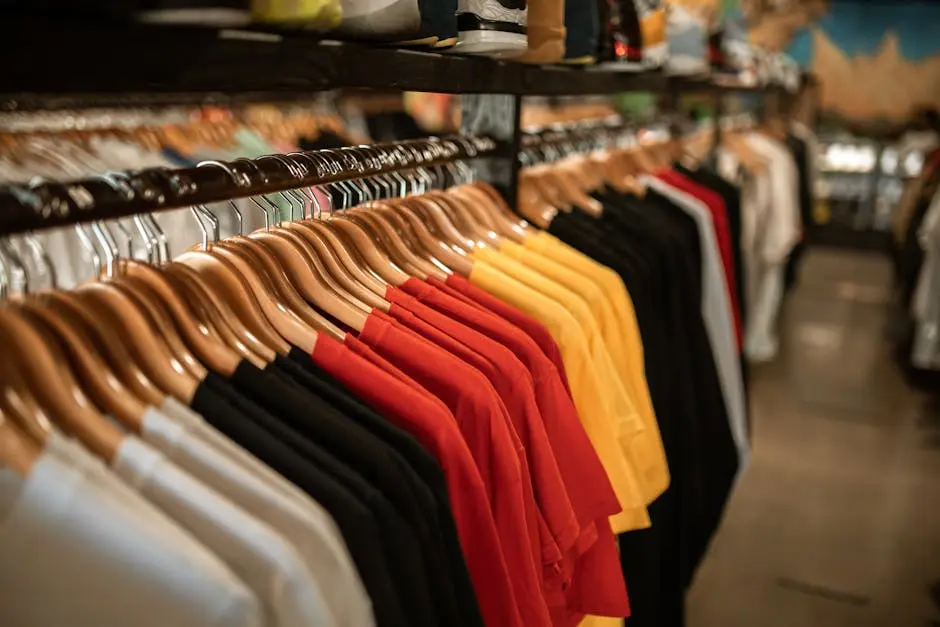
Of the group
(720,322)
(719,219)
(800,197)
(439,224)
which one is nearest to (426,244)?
(439,224)

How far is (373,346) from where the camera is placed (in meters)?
1.07

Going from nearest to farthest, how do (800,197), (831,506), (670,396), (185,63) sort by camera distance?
(185,63)
(670,396)
(831,506)
(800,197)

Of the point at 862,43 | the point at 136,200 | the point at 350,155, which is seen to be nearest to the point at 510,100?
the point at 350,155

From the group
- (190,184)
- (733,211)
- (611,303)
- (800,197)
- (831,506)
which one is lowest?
(831,506)

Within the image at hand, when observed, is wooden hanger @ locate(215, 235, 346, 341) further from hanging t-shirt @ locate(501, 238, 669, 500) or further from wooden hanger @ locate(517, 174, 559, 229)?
wooden hanger @ locate(517, 174, 559, 229)

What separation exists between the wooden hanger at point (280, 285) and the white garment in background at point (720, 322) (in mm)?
1377

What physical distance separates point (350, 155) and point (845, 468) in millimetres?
3276

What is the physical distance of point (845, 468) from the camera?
3.78 metres

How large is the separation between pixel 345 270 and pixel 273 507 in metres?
0.51

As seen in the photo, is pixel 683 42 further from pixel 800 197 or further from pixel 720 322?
pixel 800 197

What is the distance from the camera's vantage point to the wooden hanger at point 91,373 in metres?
0.77

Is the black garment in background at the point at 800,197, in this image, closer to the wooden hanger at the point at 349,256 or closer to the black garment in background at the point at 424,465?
the wooden hanger at the point at 349,256

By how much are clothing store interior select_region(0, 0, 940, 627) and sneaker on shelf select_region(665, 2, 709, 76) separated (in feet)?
0.04

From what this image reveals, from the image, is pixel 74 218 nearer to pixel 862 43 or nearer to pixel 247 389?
pixel 247 389
